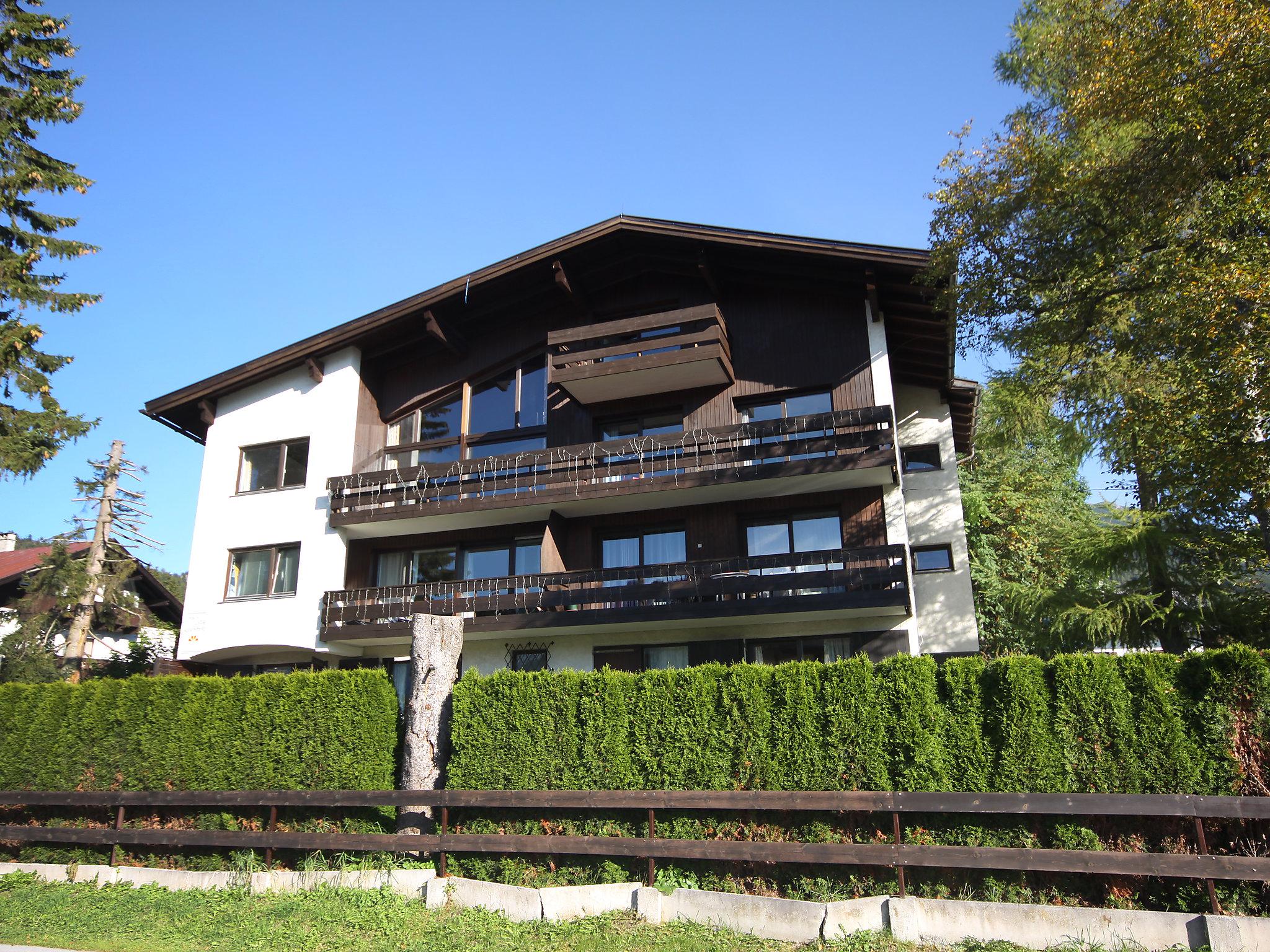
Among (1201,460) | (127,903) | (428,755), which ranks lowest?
(127,903)

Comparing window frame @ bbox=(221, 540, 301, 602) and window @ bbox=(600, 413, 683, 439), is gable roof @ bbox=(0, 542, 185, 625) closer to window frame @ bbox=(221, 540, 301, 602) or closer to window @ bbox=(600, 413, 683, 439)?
window frame @ bbox=(221, 540, 301, 602)

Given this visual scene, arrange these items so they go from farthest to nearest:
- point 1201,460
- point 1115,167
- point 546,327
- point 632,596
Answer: point 546,327 < point 632,596 < point 1115,167 < point 1201,460

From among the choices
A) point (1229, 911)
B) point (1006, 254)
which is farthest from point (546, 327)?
point (1229, 911)

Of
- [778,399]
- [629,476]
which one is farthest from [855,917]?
[778,399]

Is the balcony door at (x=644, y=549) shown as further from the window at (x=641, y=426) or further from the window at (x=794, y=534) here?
the window at (x=641, y=426)

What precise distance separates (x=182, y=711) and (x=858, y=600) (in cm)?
1186

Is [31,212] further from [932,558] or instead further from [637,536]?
[932,558]

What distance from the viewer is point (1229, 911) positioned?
299 inches

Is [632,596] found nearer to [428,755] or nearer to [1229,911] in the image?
[428,755]

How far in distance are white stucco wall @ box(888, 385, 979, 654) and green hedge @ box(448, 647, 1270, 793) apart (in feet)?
29.4

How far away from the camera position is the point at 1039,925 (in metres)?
7.74

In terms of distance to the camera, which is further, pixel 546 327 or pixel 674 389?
pixel 546 327

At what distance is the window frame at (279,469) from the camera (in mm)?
21172

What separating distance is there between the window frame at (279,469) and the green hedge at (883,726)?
11883 millimetres
